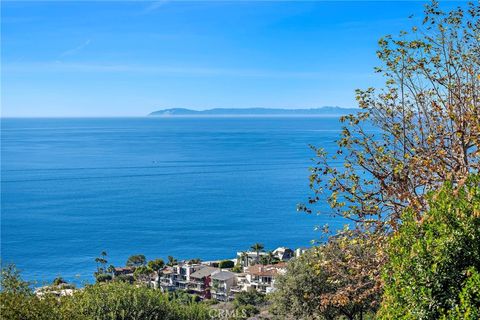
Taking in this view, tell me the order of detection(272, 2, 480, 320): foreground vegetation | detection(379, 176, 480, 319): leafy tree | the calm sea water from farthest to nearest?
1. the calm sea water
2. detection(272, 2, 480, 320): foreground vegetation
3. detection(379, 176, 480, 319): leafy tree

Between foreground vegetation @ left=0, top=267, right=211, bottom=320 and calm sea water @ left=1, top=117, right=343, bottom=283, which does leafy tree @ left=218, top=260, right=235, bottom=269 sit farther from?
foreground vegetation @ left=0, top=267, right=211, bottom=320

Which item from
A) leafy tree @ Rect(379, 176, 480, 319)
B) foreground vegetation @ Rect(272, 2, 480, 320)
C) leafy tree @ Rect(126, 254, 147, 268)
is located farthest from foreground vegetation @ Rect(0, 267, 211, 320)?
leafy tree @ Rect(126, 254, 147, 268)

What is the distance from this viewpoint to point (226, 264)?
6325cm

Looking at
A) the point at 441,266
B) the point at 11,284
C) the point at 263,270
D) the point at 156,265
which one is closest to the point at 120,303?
the point at 11,284

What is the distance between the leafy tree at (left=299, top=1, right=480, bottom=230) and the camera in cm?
995

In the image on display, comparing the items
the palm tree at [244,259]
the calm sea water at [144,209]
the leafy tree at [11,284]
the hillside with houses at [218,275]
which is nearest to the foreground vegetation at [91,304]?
the leafy tree at [11,284]

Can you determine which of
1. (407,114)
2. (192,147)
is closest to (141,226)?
(407,114)

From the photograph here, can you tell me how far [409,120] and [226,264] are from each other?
54.4 meters

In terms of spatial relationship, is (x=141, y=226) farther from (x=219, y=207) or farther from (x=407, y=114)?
(x=407, y=114)

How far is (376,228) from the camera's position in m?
10.3

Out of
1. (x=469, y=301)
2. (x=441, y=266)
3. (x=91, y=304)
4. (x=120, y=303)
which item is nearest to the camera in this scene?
(x=469, y=301)

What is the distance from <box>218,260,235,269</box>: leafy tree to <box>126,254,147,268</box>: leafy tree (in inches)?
368

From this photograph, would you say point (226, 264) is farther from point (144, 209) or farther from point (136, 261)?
point (144, 209)

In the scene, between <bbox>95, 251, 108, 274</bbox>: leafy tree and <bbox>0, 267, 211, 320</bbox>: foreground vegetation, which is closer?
<bbox>0, 267, 211, 320</bbox>: foreground vegetation
